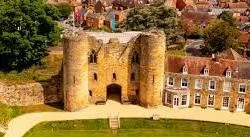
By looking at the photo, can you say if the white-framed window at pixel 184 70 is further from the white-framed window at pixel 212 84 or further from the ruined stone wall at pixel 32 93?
the ruined stone wall at pixel 32 93

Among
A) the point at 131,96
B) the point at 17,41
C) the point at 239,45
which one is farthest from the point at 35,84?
the point at 239,45

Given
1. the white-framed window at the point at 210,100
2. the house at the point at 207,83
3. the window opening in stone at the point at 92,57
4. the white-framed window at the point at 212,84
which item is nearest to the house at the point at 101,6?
the window opening in stone at the point at 92,57

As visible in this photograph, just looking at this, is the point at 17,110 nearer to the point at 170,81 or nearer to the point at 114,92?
the point at 114,92

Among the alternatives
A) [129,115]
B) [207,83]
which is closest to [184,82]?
[207,83]

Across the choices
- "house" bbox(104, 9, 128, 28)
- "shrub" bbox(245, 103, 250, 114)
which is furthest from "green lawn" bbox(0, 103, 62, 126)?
"house" bbox(104, 9, 128, 28)

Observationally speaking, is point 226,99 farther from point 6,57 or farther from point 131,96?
point 6,57
